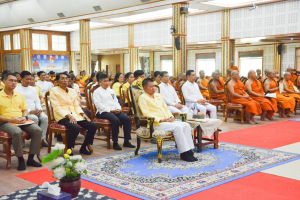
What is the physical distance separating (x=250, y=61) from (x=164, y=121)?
1493cm

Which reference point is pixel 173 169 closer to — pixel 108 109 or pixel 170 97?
pixel 108 109

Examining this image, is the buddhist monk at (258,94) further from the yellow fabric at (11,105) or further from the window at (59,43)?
the window at (59,43)

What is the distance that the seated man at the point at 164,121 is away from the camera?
15.7 feet

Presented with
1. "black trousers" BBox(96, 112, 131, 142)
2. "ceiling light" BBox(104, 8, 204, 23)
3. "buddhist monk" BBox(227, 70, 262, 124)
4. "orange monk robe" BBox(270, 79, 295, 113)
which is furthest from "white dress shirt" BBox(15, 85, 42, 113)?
"ceiling light" BBox(104, 8, 204, 23)

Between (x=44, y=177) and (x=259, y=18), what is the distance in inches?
435

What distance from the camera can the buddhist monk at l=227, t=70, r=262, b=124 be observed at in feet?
27.7

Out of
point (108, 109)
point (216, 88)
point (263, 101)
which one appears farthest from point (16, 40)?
point (108, 109)

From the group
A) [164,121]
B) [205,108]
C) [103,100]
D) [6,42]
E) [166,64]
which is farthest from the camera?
[166,64]

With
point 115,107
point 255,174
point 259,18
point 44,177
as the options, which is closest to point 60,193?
point 44,177

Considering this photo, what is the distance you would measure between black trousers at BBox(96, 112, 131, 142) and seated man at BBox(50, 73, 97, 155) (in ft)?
1.44

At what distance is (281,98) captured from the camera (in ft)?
31.3

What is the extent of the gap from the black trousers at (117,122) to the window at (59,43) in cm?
1658

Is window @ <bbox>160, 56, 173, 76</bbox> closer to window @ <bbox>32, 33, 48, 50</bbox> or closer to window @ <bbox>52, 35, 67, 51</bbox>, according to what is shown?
window @ <bbox>52, 35, 67, 51</bbox>

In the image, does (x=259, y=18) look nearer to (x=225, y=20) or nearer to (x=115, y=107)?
(x=225, y=20)
